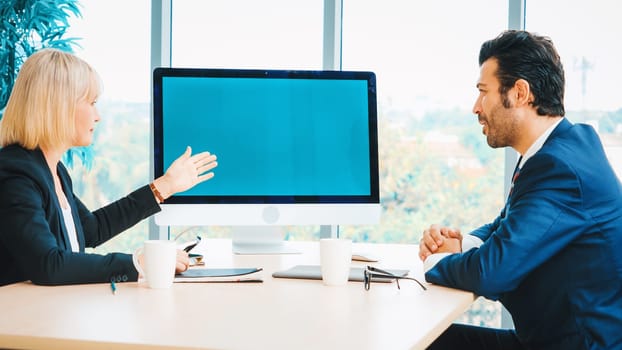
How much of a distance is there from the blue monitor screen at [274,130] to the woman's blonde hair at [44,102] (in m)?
0.31

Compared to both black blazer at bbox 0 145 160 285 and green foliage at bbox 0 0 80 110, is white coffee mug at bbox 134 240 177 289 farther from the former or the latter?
green foliage at bbox 0 0 80 110

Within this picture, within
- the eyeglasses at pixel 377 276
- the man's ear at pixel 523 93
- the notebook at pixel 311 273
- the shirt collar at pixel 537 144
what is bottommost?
the notebook at pixel 311 273

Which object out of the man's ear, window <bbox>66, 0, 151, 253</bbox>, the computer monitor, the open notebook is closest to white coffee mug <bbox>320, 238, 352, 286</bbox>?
the open notebook

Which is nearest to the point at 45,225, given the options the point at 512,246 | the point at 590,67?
the point at 512,246

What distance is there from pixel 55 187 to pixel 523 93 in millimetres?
1368

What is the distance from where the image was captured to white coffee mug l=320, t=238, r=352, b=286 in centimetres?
163

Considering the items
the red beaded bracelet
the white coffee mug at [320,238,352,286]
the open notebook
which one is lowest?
the open notebook

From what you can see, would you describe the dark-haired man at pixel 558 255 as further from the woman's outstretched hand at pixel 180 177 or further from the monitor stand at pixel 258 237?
the woman's outstretched hand at pixel 180 177

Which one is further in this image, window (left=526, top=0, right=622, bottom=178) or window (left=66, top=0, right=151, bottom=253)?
window (left=66, top=0, right=151, bottom=253)

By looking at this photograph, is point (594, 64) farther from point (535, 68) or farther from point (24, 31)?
point (24, 31)

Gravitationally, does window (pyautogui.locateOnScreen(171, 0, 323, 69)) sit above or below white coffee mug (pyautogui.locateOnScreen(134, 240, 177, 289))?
above

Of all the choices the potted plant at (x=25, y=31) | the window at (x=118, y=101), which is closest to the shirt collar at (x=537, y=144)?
the window at (x=118, y=101)

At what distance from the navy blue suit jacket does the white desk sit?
109 mm

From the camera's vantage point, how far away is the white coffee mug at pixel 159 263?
152 centimetres
